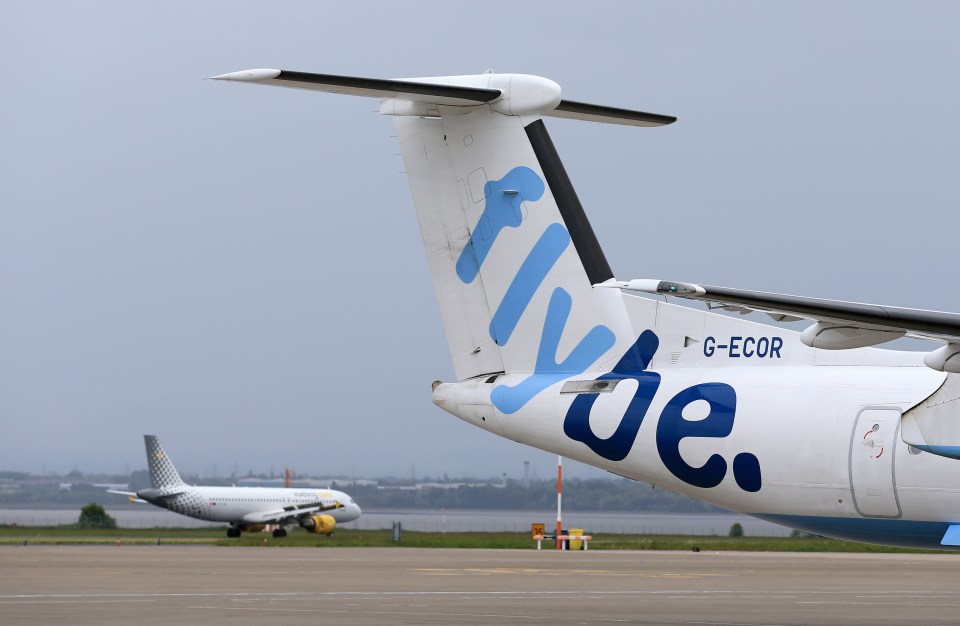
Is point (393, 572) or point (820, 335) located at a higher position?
point (820, 335)

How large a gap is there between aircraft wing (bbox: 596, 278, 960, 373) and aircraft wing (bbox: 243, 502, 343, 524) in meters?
48.2

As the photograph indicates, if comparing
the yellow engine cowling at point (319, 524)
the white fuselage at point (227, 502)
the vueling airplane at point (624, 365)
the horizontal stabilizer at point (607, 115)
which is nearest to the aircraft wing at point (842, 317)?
the vueling airplane at point (624, 365)

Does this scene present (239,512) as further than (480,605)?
Yes

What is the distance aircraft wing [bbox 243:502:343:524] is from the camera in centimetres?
5653

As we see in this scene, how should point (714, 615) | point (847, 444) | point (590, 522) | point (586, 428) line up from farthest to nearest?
point (590, 522) → point (714, 615) → point (586, 428) → point (847, 444)

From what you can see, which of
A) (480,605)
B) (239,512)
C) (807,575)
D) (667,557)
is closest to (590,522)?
(239,512)

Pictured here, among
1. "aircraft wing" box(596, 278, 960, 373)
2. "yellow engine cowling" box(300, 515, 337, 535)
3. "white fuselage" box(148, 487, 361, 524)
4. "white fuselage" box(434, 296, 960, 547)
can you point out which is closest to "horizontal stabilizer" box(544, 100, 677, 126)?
"white fuselage" box(434, 296, 960, 547)

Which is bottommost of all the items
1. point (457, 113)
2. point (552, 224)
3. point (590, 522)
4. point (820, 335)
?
point (590, 522)

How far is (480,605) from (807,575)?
1191cm

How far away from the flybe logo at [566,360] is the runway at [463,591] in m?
2.32

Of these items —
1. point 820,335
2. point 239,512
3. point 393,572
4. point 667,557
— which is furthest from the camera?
point 239,512

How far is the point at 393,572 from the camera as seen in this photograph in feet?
80.8

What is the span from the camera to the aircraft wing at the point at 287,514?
5653cm

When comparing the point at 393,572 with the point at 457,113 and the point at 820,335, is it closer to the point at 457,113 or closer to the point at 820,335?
the point at 457,113
